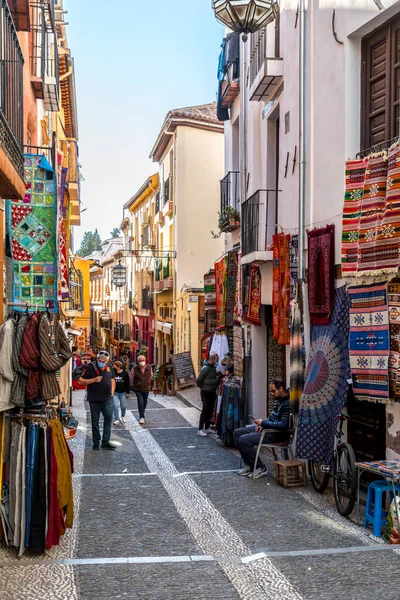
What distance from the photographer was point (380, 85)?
824cm

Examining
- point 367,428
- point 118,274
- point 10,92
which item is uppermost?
point 10,92

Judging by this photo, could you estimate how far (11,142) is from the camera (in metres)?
6.54

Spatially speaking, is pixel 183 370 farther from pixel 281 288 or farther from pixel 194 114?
pixel 281 288

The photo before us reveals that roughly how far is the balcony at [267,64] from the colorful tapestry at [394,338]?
5.59 meters

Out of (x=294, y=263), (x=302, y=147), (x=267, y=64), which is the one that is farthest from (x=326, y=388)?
(x=267, y=64)

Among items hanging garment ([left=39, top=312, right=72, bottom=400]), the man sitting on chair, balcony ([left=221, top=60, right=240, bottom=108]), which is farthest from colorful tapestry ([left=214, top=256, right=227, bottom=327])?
hanging garment ([left=39, top=312, right=72, bottom=400])

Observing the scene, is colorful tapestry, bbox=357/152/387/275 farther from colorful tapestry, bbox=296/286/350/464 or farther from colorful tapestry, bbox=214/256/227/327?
colorful tapestry, bbox=214/256/227/327

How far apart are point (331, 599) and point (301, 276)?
5336 mm

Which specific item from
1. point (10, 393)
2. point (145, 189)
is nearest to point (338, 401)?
point (10, 393)

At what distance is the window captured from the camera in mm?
7906

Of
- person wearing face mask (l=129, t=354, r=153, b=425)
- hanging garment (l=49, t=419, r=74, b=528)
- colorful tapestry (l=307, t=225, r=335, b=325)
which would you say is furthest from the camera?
person wearing face mask (l=129, t=354, r=153, b=425)

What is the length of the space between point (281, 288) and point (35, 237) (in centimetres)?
414

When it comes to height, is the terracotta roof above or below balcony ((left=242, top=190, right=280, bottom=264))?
above

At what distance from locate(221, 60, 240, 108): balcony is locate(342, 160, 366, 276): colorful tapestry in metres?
8.55
